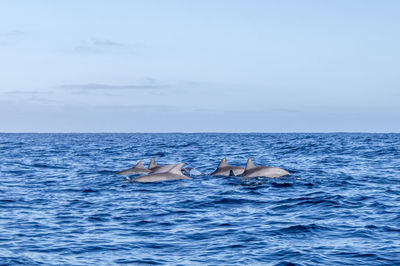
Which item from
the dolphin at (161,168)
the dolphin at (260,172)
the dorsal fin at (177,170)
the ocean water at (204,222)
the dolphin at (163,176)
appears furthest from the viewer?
the dolphin at (161,168)

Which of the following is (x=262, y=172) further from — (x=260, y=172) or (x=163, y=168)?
(x=163, y=168)

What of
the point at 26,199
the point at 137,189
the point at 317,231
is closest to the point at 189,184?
the point at 137,189

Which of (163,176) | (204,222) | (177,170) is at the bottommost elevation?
(204,222)

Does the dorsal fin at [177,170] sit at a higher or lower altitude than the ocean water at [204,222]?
higher

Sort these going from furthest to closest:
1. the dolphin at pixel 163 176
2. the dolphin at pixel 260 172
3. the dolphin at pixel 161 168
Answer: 1. the dolphin at pixel 161 168
2. the dolphin at pixel 260 172
3. the dolphin at pixel 163 176

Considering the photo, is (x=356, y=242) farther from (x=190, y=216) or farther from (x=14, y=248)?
(x=14, y=248)

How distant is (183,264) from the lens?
37.2 feet

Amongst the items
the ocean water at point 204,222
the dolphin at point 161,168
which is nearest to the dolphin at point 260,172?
the ocean water at point 204,222

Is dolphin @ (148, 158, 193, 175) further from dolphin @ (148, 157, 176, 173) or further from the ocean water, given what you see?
the ocean water

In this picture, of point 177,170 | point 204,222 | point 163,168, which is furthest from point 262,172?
point 204,222

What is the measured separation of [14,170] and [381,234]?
26.9 m

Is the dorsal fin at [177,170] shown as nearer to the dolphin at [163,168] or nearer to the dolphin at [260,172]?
the dolphin at [163,168]

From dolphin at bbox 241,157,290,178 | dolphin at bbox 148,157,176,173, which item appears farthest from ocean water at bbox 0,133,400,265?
dolphin at bbox 148,157,176,173

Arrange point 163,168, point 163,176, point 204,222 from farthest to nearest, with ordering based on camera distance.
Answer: point 163,168, point 163,176, point 204,222
